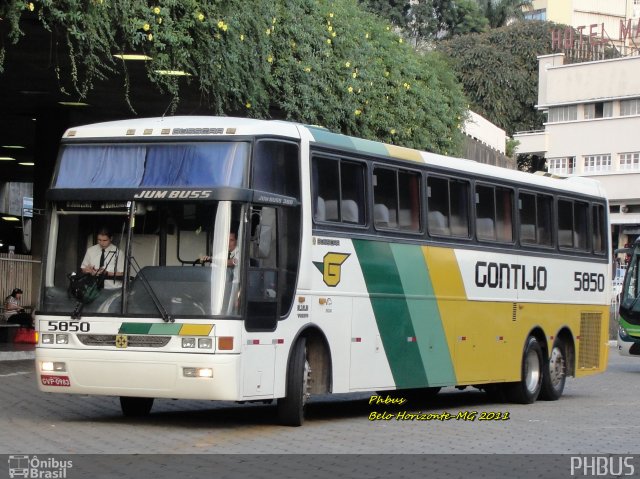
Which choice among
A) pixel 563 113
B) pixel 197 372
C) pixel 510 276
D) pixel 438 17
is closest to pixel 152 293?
pixel 197 372

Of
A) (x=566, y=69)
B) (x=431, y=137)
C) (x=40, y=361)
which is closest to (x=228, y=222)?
(x=40, y=361)

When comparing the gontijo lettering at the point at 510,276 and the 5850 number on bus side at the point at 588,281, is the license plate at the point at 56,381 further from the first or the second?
the 5850 number on bus side at the point at 588,281

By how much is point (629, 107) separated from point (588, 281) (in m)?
58.9

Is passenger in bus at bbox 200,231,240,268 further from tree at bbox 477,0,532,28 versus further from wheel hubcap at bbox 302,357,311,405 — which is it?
tree at bbox 477,0,532,28

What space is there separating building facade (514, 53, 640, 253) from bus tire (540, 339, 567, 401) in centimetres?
5867

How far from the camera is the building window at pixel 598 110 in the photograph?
3172 inches

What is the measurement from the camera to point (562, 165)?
275 ft

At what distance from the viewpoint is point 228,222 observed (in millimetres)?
14023

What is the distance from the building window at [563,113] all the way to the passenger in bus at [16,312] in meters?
57.7

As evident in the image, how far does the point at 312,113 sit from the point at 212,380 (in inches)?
461

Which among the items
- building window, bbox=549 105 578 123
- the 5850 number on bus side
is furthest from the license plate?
building window, bbox=549 105 578 123

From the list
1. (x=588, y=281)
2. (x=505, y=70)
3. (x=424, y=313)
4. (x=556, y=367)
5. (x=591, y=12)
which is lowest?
(x=556, y=367)

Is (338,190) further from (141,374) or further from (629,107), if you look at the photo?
(629,107)
